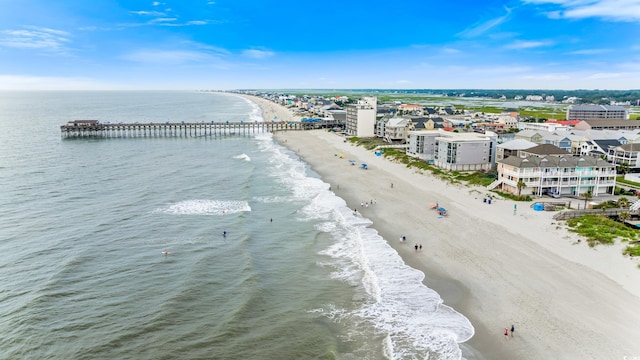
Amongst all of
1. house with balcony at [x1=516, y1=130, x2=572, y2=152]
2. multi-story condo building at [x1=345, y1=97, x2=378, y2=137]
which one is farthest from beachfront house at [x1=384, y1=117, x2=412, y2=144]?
house with balcony at [x1=516, y1=130, x2=572, y2=152]

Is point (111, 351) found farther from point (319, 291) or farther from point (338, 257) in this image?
point (338, 257)

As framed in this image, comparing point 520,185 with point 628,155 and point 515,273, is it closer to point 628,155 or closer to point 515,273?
point 515,273

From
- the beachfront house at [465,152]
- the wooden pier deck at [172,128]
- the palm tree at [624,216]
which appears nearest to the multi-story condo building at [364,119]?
the wooden pier deck at [172,128]

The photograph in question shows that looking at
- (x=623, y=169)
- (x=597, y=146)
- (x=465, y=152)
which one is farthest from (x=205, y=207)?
(x=597, y=146)

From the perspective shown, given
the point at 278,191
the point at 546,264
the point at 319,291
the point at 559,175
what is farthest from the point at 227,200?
the point at 559,175

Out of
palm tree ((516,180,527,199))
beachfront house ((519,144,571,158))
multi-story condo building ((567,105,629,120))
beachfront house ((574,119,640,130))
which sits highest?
multi-story condo building ((567,105,629,120))

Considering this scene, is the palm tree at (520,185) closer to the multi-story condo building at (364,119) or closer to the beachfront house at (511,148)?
the beachfront house at (511,148)

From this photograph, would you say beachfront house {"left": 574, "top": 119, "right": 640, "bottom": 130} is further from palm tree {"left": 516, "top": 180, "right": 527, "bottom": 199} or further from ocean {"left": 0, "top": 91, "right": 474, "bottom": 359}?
ocean {"left": 0, "top": 91, "right": 474, "bottom": 359}
